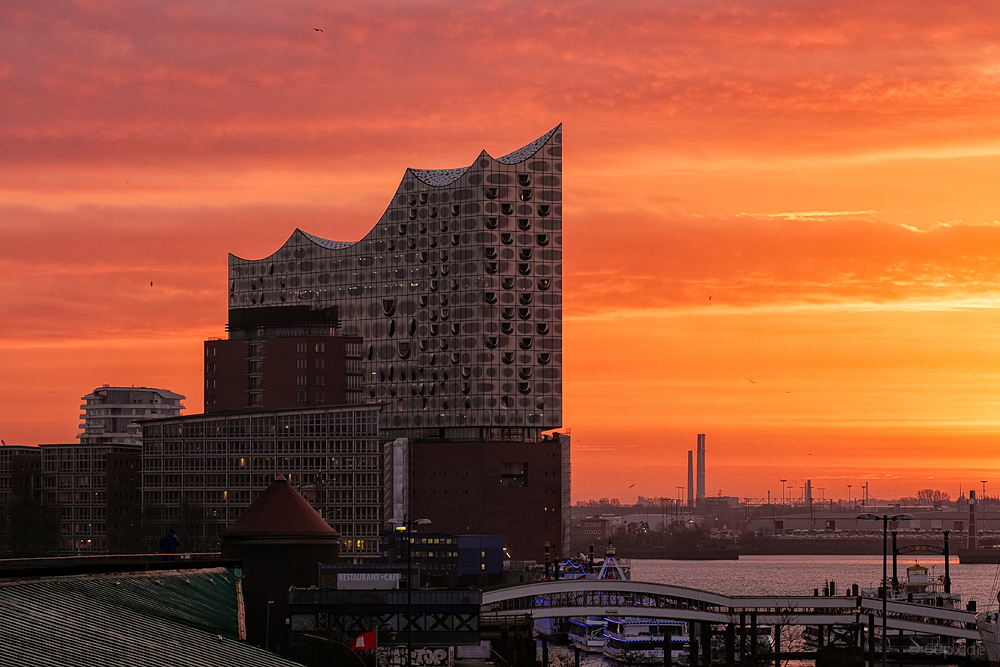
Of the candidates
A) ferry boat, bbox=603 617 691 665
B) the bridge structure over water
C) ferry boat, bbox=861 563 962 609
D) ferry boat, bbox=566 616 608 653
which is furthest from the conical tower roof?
ferry boat, bbox=566 616 608 653

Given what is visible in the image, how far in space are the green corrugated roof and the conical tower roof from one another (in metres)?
58.3

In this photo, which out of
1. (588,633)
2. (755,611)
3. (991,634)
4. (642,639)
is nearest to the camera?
(991,634)

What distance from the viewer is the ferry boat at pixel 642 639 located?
162 meters

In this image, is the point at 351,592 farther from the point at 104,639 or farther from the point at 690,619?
the point at 104,639

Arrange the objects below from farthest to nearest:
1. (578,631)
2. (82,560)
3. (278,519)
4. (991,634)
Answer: (578,631)
(278,519)
(991,634)
(82,560)

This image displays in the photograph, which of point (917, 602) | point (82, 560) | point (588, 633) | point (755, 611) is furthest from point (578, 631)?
point (82, 560)

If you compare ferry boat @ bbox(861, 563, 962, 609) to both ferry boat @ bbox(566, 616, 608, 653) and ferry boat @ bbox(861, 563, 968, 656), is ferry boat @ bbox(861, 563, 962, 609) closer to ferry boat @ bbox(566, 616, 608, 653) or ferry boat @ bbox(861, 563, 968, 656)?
ferry boat @ bbox(861, 563, 968, 656)

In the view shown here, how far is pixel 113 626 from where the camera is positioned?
38.0 m

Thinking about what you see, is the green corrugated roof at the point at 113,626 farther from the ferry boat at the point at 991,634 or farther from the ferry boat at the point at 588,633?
the ferry boat at the point at 588,633

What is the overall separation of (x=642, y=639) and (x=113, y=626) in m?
137

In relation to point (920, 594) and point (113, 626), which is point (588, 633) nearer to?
point (920, 594)

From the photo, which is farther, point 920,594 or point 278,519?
point 920,594

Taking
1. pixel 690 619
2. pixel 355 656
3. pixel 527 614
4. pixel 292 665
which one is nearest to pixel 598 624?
pixel 527 614

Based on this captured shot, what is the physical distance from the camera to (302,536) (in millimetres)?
109000
